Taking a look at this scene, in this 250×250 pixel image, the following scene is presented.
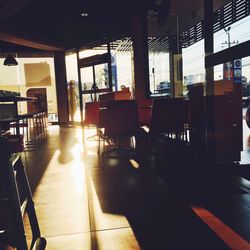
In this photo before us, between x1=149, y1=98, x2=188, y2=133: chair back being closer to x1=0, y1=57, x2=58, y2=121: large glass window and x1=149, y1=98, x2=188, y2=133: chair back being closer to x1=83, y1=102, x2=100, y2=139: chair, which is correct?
x1=83, y1=102, x2=100, y2=139: chair

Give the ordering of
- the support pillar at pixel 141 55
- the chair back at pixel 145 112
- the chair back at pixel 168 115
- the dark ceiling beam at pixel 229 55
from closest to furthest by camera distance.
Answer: the dark ceiling beam at pixel 229 55, the chair back at pixel 168 115, the chair back at pixel 145 112, the support pillar at pixel 141 55

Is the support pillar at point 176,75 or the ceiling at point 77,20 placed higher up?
the ceiling at point 77,20

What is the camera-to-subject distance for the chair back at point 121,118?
357 cm

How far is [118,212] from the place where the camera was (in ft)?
6.75

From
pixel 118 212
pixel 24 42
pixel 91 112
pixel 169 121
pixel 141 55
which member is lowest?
pixel 118 212

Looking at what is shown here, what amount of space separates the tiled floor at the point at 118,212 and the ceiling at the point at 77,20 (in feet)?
8.23

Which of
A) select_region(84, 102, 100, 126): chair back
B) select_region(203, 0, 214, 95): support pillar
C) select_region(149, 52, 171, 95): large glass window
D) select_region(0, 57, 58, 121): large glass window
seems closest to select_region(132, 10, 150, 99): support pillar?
select_region(149, 52, 171, 95): large glass window

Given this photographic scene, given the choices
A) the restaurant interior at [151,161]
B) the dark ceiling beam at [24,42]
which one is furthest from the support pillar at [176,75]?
the dark ceiling beam at [24,42]

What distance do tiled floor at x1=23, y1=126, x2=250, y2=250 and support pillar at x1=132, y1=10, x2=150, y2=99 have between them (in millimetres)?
2424

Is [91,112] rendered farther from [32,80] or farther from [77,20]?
[32,80]

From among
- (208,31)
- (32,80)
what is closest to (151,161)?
(208,31)

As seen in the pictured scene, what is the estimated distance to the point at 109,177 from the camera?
9.93 ft

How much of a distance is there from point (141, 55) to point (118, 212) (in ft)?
13.1

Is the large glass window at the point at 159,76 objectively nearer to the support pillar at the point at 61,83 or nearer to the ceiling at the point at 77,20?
the ceiling at the point at 77,20
